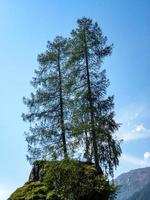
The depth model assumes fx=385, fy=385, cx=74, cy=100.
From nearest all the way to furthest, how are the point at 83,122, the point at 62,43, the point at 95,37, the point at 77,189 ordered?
the point at 77,189 < the point at 83,122 < the point at 95,37 < the point at 62,43

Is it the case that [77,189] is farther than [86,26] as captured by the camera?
No

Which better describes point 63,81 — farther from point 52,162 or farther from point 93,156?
point 52,162

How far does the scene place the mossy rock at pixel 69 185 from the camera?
890 inches

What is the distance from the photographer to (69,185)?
22.6 metres

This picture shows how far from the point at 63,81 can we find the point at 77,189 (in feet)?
39.0

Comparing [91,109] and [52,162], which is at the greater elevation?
[91,109]

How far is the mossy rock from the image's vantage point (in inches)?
890

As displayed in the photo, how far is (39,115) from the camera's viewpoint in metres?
32.3

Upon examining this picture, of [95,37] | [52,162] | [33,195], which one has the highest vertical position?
[95,37]

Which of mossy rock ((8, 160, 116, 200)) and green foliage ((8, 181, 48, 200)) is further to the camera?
green foliage ((8, 181, 48, 200))

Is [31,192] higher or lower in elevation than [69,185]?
lower

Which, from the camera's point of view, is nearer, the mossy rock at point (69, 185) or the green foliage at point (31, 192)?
the mossy rock at point (69, 185)

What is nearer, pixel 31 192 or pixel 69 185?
pixel 69 185

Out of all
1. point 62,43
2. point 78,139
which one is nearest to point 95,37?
point 62,43
